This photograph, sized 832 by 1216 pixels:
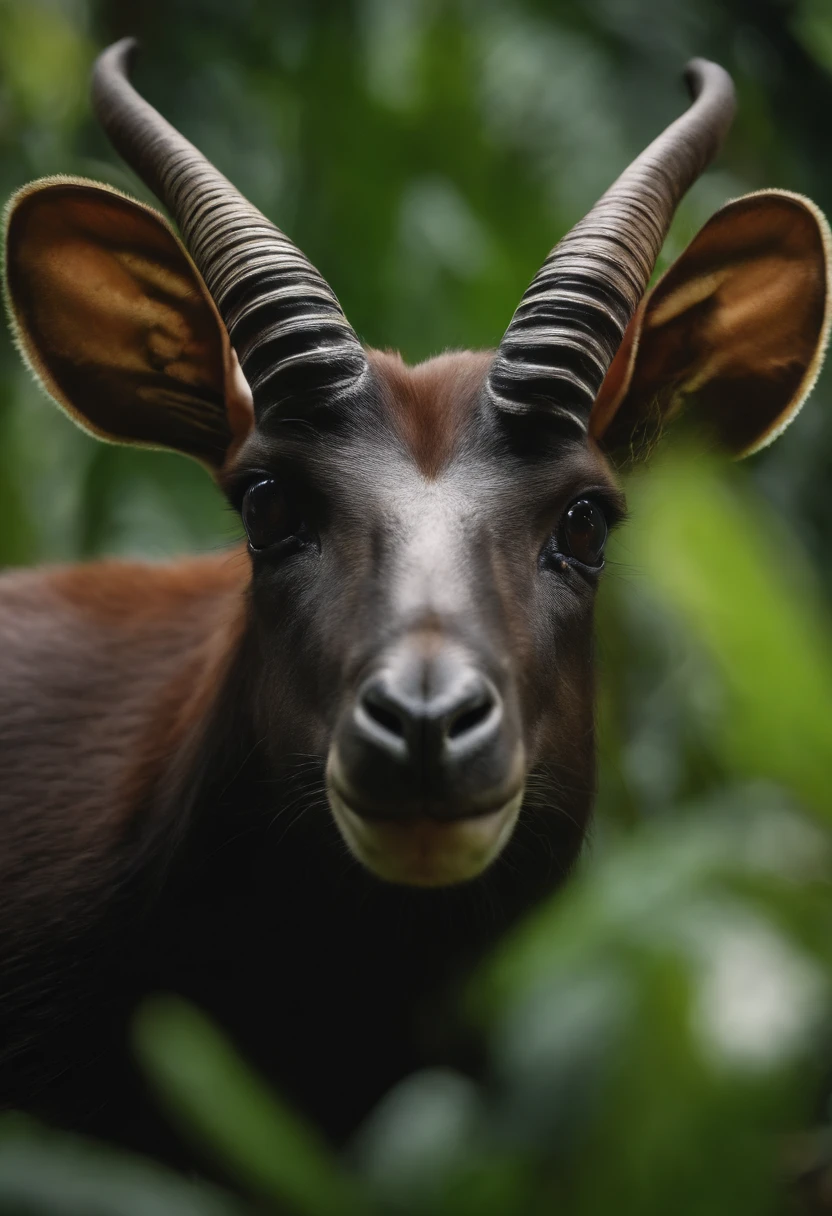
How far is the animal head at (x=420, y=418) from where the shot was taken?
353 centimetres

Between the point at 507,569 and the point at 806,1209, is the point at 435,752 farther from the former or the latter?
the point at 806,1209

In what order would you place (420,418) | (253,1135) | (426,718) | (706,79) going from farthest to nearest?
1. (706,79)
2. (420,418)
3. (426,718)
4. (253,1135)

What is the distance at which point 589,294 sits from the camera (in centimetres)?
436

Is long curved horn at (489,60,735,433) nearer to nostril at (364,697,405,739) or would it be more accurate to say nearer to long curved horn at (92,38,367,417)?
long curved horn at (92,38,367,417)

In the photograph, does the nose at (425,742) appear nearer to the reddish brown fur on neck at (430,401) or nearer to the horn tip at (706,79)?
Answer: the reddish brown fur on neck at (430,401)

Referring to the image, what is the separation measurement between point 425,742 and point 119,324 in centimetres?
232

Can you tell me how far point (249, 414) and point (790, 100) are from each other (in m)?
4.09

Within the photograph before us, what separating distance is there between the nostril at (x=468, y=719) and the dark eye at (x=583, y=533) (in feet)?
3.26

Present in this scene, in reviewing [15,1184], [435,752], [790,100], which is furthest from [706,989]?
[790,100]

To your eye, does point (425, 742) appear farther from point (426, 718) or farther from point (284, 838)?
point (284, 838)

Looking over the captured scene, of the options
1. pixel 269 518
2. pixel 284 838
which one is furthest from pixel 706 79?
pixel 284 838

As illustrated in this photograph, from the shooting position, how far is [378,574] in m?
3.81

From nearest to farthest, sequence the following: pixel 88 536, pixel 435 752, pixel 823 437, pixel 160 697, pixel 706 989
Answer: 1. pixel 706 989
2. pixel 435 752
3. pixel 160 697
4. pixel 823 437
5. pixel 88 536

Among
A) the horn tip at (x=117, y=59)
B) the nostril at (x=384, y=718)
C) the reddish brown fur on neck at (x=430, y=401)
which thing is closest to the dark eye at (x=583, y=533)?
the reddish brown fur on neck at (x=430, y=401)
